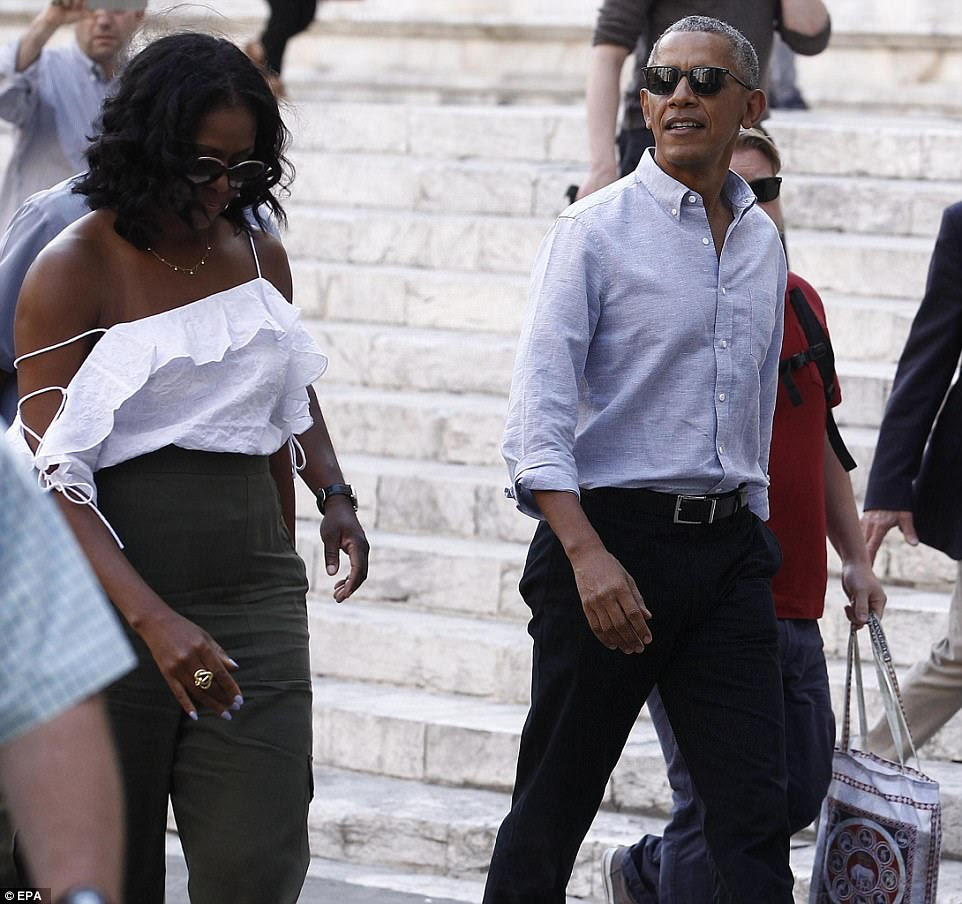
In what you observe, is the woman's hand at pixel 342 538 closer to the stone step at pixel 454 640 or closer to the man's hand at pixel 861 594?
the man's hand at pixel 861 594

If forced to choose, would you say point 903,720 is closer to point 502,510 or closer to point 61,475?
point 61,475

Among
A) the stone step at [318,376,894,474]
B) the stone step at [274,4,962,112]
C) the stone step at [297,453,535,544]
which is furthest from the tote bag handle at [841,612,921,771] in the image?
the stone step at [274,4,962,112]

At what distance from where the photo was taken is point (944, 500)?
4609mm

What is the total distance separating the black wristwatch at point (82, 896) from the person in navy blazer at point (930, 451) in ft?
10.2

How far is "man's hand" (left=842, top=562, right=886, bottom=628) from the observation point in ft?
13.6

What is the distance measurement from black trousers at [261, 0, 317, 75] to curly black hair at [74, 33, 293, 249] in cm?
748

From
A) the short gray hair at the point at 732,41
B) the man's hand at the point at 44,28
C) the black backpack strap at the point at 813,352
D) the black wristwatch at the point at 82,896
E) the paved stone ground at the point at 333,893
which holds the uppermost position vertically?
the short gray hair at the point at 732,41

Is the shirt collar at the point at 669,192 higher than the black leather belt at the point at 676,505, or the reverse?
the shirt collar at the point at 669,192

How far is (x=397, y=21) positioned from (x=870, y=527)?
9.22m

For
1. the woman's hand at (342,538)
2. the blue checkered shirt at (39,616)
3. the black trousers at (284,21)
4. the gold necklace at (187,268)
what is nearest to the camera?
the blue checkered shirt at (39,616)

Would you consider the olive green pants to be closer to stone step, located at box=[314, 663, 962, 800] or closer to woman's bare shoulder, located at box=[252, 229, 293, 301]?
woman's bare shoulder, located at box=[252, 229, 293, 301]

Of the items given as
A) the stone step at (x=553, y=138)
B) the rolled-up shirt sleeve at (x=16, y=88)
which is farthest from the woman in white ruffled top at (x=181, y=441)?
the stone step at (x=553, y=138)

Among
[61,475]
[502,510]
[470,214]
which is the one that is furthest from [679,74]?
[470,214]

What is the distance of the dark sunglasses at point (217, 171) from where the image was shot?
10.1 feet
